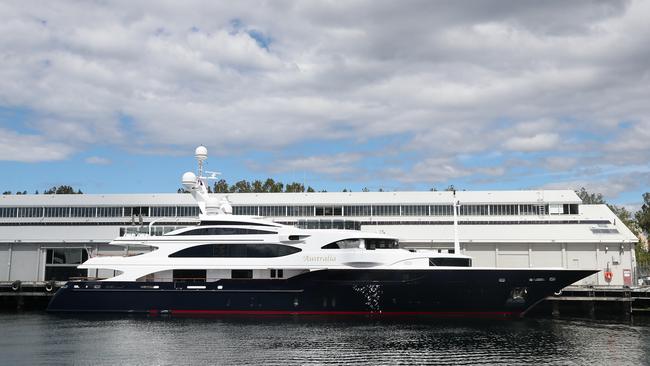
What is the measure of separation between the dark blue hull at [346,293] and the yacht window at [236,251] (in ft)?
4.25

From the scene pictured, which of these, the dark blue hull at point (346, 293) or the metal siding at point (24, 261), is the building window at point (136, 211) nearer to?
the metal siding at point (24, 261)

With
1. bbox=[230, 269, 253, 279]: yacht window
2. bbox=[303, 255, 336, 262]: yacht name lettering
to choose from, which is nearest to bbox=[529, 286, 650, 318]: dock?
bbox=[303, 255, 336, 262]: yacht name lettering

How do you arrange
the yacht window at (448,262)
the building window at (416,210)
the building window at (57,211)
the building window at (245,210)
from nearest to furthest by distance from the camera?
1. the yacht window at (448,262)
2. the building window at (416,210)
3. the building window at (245,210)
4. the building window at (57,211)

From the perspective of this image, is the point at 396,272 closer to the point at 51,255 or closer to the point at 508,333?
A: the point at 508,333

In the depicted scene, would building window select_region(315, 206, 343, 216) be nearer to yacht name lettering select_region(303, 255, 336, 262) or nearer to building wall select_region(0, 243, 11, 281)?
yacht name lettering select_region(303, 255, 336, 262)

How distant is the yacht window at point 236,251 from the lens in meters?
29.9

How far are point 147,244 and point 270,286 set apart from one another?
703 cm

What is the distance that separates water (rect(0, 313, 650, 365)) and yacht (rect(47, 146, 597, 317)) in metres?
1.24

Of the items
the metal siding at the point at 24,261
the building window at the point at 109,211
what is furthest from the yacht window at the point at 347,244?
the building window at the point at 109,211

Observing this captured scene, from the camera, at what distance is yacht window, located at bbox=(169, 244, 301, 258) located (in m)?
29.9

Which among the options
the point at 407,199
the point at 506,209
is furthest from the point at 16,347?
the point at 506,209

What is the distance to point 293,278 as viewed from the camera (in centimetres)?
2948

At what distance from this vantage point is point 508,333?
79.0 ft

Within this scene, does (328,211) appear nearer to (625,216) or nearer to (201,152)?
(201,152)
